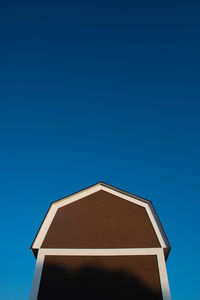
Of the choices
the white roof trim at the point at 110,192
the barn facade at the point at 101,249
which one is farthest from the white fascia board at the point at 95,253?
the white roof trim at the point at 110,192

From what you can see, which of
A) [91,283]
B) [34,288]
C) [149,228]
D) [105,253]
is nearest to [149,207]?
[149,228]

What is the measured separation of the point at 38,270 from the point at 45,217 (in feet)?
7.78

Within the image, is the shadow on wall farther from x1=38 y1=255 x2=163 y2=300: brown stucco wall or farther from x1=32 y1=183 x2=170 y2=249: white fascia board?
x1=32 y1=183 x2=170 y2=249: white fascia board

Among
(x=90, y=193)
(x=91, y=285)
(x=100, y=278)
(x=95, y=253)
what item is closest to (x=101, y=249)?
(x=95, y=253)

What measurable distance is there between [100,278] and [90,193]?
396 centimetres

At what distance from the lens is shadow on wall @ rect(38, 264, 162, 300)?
352 inches

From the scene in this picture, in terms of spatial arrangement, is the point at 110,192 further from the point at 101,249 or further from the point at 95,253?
the point at 95,253

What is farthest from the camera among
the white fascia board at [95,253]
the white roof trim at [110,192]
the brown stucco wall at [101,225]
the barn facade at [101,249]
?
the white roof trim at [110,192]

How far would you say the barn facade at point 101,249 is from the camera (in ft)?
29.9

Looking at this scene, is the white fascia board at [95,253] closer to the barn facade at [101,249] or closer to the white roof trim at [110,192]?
the barn facade at [101,249]

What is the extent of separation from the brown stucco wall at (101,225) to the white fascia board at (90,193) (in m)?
0.17

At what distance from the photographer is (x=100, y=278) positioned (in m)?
9.35

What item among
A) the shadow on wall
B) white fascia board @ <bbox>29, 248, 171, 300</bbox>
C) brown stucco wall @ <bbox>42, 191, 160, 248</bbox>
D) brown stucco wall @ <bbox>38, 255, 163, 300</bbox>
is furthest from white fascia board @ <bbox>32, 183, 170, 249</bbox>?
the shadow on wall

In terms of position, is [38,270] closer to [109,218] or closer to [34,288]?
[34,288]
